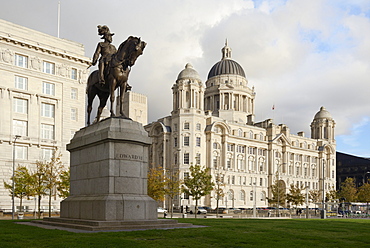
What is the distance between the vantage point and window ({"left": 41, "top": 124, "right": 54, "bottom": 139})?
71.0m

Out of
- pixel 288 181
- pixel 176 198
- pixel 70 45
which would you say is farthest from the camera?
pixel 288 181

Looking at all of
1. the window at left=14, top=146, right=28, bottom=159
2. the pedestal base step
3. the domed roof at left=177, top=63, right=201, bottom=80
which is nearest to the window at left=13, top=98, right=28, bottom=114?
the window at left=14, top=146, right=28, bottom=159

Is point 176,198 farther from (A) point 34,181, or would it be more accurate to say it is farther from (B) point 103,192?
(B) point 103,192

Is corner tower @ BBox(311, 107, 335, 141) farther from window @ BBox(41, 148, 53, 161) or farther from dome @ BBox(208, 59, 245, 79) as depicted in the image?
window @ BBox(41, 148, 53, 161)

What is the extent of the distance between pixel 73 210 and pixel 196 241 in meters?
9.06

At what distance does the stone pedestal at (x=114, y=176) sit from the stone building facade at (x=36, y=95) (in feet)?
155

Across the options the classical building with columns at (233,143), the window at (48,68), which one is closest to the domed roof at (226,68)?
the classical building with columns at (233,143)

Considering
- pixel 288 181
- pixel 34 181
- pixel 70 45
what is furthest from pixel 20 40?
pixel 288 181

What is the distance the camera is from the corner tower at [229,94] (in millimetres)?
141125

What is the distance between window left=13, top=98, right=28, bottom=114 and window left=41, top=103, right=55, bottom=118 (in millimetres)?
2946

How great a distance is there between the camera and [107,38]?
949 inches

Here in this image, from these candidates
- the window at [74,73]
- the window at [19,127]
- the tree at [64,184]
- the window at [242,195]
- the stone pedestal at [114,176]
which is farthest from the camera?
the window at [242,195]

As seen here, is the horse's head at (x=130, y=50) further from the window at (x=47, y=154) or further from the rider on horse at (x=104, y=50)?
the window at (x=47, y=154)

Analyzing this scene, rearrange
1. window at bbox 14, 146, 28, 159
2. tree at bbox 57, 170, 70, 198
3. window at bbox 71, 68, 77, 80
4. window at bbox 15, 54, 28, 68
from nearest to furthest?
1. tree at bbox 57, 170, 70, 198
2. window at bbox 14, 146, 28, 159
3. window at bbox 15, 54, 28, 68
4. window at bbox 71, 68, 77, 80
